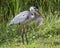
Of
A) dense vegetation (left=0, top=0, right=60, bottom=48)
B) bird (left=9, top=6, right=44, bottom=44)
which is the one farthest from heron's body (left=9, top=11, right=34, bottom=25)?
dense vegetation (left=0, top=0, right=60, bottom=48)

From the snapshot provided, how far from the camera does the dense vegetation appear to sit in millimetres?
7334

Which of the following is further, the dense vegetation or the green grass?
the dense vegetation

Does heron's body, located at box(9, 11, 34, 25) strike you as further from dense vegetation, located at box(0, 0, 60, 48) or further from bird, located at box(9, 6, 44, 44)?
dense vegetation, located at box(0, 0, 60, 48)

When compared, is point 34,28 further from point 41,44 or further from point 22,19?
point 41,44

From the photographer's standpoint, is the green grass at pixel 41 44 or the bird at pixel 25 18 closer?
the green grass at pixel 41 44

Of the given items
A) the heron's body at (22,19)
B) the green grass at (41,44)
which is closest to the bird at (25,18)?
the heron's body at (22,19)

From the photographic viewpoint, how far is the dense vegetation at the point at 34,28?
7334 mm

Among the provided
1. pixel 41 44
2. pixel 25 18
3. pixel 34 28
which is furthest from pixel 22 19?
pixel 34 28

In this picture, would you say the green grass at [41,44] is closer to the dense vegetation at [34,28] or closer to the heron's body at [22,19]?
the dense vegetation at [34,28]

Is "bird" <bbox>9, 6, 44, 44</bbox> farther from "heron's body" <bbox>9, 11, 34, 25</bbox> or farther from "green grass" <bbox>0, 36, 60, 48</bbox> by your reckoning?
"green grass" <bbox>0, 36, 60, 48</bbox>

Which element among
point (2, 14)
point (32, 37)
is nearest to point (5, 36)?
point (32, 37)

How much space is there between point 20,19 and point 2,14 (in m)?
2.29

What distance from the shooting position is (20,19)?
737 centimetres

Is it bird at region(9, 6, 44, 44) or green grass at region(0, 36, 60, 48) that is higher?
bird at region(9, 6, 44, 44)
